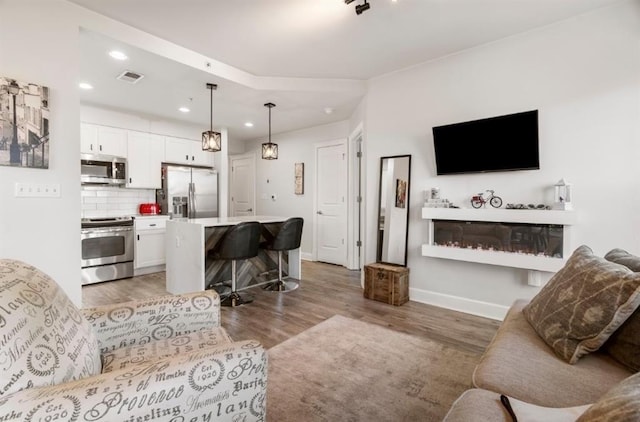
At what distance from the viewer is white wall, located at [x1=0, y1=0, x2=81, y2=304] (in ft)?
7.06

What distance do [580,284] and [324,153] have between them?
460 centimetres

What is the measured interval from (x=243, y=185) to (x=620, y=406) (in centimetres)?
687

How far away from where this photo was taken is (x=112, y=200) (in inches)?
193

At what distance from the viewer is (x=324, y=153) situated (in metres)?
5.59

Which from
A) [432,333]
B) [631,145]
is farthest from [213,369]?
[631,145]

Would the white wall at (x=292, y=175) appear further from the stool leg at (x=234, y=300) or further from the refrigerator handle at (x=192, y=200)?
the stool leg at (x=234, y=300)

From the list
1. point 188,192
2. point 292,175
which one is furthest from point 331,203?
point 188,192

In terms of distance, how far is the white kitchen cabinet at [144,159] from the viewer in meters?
4.79

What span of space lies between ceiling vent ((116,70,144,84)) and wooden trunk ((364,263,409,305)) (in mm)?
3359

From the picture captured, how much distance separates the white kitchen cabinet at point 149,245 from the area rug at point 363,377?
3.25 meters

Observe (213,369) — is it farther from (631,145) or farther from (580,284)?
(631,145)

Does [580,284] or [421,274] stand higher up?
[580,284]

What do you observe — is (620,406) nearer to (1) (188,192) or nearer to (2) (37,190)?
(2) (37,190)

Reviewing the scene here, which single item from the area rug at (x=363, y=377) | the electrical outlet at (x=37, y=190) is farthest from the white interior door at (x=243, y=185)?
the area rug at (x=363, y=377)
